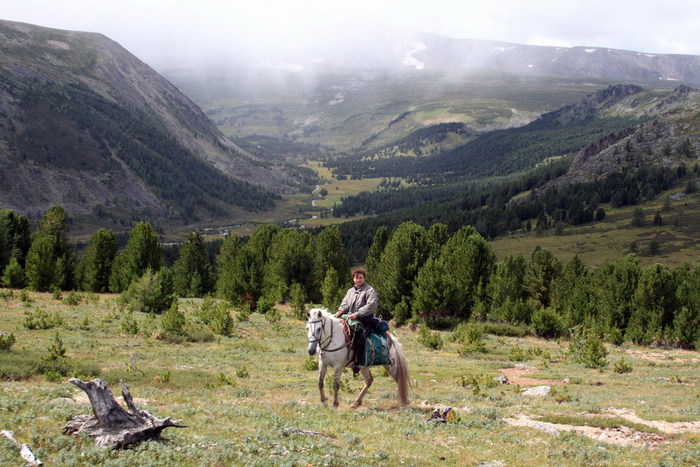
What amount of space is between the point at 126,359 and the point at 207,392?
948 cm

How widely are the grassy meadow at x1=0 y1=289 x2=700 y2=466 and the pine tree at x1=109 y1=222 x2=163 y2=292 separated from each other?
111 feet

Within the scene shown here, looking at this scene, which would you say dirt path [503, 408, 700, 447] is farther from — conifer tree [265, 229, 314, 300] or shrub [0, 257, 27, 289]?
shrub [0, 257, 27, 289]

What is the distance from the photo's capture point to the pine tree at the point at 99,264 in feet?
241

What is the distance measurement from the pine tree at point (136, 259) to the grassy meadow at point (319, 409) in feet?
111

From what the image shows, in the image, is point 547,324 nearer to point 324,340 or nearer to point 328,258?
point 328,258

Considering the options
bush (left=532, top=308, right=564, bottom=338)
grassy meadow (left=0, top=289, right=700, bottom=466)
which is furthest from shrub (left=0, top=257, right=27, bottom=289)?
bush (left=532, top=308, right=564, bottom=338)

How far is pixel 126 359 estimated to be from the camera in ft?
89.3

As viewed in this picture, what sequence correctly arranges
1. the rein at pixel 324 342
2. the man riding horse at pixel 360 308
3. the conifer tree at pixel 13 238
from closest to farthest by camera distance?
1. the rein at pixel 324 342
2. the man riding horse at pixel 360 308
3. the conifer tree at pixel 13 238

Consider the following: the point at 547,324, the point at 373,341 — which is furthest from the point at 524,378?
the point at 547,324

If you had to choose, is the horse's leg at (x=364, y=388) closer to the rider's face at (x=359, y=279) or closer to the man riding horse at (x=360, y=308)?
the man riding horse at (x=360, y=308)

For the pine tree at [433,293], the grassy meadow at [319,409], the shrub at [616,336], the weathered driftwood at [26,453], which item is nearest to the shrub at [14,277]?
the grassy meadow at [319,409]

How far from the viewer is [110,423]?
37.7 ft

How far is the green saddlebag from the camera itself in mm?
18266

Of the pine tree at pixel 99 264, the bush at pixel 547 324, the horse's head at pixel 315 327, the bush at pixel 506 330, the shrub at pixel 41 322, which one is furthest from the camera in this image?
the pine tree at pixel 99 264
